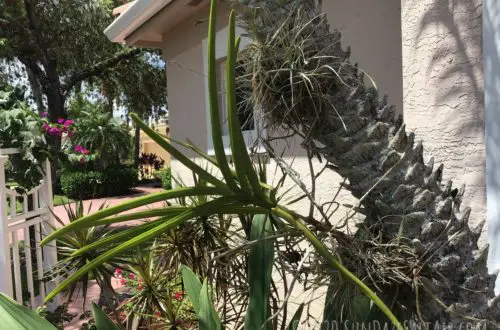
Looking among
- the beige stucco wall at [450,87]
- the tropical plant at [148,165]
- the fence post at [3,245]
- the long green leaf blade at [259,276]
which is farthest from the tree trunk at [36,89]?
the long green leaf blade at [259,276]

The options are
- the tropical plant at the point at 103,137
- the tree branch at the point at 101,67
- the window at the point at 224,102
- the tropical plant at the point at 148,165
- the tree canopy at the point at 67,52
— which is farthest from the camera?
the tropical plant at the point at 148,165

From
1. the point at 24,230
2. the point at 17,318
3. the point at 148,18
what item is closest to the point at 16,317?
the point at 17,318

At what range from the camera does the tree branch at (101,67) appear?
722 inches

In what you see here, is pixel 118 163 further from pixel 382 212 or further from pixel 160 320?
pixel 382 212

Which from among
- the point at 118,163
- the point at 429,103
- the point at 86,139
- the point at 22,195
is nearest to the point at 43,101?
the point at 86,139

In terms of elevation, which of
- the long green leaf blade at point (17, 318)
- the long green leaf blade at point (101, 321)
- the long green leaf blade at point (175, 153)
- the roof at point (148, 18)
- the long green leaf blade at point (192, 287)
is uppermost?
the roof at point (148, 18)

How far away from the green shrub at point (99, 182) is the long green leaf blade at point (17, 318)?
1925cm

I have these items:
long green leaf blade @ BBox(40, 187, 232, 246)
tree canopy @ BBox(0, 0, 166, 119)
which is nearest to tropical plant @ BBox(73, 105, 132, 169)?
tree canopy @ BBox(0, 0, 166, 119)

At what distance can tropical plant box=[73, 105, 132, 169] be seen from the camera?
74.1 ft

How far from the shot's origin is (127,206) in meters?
1.28

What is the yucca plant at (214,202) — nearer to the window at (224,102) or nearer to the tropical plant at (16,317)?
the tropical plant at (16,317)

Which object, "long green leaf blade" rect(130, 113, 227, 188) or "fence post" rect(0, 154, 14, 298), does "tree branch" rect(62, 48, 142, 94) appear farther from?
"long green leaf blade" rect(130, 113, 227, 188)

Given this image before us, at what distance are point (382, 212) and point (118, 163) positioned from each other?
73.4ft

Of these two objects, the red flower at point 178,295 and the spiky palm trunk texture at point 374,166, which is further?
the red flower at point 178,295
